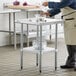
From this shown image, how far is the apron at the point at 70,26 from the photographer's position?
167 inches

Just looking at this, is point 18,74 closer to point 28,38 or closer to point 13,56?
point 13,56

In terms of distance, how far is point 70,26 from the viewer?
13.9 ft

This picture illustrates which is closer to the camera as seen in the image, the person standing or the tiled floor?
the person standing

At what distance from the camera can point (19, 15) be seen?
6664mm

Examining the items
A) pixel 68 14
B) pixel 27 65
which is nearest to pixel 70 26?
pixel 68 14

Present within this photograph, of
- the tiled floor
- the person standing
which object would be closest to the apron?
the person standing

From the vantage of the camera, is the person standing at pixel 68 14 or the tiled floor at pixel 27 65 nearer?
the person standing at pixel 68 14

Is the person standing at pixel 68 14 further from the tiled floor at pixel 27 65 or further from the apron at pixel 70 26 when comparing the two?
the tiled floor at pixel 27 65

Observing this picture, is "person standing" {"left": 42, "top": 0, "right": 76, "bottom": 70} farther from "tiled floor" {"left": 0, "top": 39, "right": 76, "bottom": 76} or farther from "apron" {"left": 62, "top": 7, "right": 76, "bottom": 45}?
"tiled floor" {"left": 0, "top": 39, "right": 76, "bottom": 76}

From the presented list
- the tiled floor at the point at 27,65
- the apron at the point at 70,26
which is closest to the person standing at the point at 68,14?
the apron at the point at 70,26

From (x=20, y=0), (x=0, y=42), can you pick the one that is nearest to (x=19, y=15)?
(x=20, y=0)

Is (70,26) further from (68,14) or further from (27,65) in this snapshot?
(27,65)

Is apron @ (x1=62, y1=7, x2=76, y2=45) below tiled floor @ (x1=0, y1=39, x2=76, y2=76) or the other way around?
the other way around

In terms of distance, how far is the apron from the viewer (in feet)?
13.9
